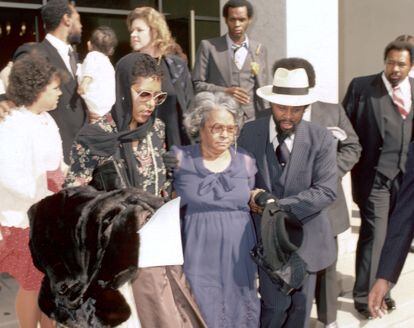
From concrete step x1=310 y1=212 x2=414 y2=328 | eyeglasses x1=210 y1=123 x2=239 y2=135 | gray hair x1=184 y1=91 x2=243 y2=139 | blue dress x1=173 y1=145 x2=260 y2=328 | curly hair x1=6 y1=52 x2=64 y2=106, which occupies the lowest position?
concrete step x1=310 y1=212 x2=414 y2=328

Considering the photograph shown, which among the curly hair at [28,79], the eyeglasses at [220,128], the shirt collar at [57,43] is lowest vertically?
the eyeglasses at [220,128]

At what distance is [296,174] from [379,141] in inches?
69.9

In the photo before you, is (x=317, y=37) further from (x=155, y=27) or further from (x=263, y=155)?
(x=263, y=155)

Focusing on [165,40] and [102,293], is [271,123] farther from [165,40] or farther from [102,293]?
[102,293]

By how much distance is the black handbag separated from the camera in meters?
3.48

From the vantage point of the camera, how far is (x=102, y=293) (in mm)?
2963

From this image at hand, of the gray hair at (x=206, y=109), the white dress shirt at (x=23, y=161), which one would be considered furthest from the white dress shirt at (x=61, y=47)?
the gray hair at (x=206, y=109)

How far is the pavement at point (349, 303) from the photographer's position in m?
5.66

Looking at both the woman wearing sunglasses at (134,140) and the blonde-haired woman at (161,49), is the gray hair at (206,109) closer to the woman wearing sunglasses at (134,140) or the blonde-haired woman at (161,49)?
the woman wearing sunglasses at (134,140)

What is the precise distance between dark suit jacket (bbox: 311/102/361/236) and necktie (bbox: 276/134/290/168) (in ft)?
2.44

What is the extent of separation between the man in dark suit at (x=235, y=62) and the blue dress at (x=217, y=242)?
2021mm

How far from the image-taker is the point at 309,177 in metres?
4.33

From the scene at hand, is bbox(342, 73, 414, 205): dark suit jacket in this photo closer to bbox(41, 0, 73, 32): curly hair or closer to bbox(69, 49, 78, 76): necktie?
bbox(69, 49, 78, 76): necktie

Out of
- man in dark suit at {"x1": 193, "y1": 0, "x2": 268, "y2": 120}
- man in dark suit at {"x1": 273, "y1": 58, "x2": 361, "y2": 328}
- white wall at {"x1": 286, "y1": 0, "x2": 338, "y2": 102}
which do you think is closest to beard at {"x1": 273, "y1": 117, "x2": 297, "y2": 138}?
man in dark suit at {"x1": 273, "y1": 58, "x2": 361, "y2": 328}
